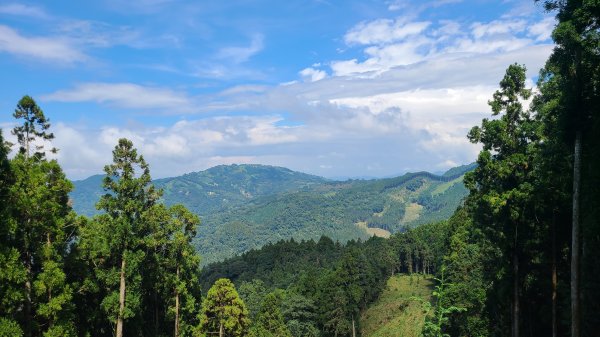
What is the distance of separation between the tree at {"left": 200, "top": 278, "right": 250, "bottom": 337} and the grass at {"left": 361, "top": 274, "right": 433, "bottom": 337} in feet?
66.1

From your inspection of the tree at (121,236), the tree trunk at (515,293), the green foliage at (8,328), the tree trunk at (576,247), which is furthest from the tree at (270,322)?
the tree trunk at (576,247)

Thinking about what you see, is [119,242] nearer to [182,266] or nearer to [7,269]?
[7,269]

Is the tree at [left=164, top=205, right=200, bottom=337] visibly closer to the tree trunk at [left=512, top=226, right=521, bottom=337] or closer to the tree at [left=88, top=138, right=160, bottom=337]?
the tree at [left=88, top=138, right=160, bottom=337]

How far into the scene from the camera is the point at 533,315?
2867 centimetres

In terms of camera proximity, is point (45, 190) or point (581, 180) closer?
point (581, 180)

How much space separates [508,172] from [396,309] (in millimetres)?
58722

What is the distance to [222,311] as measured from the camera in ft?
128

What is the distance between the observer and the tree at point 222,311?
126ft

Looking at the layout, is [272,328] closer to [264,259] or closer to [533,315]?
[533,315]

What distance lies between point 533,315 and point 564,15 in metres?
20.1

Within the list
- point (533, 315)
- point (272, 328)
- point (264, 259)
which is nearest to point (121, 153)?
point (533, 315)

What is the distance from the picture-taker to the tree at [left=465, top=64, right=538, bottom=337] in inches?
892

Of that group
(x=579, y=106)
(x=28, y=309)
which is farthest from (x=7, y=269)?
(x=579, y=106)

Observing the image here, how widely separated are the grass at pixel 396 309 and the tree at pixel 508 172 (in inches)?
1058
